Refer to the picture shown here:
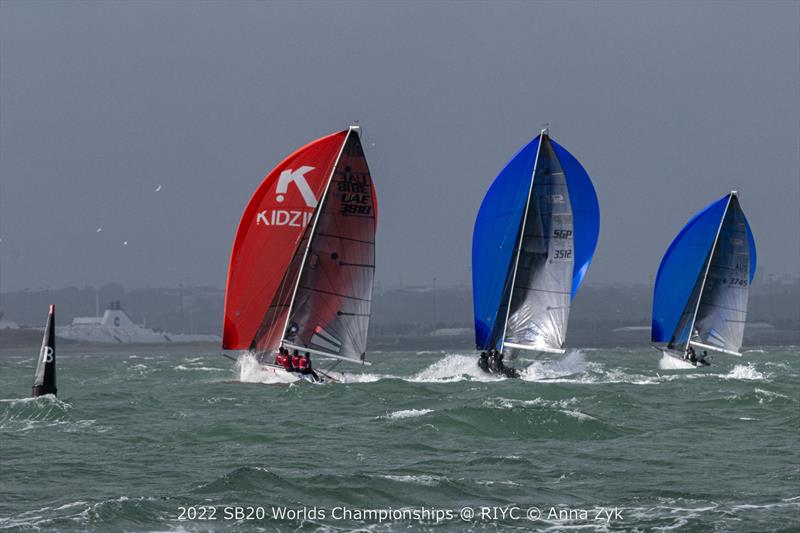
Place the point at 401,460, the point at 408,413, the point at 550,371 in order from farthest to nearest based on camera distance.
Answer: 1. the point at 550,371
2. the point at 408,413
3. the point at 401,460

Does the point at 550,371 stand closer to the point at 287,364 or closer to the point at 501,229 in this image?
the point at 501,229

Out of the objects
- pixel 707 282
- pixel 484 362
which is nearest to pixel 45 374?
pixel 484 362

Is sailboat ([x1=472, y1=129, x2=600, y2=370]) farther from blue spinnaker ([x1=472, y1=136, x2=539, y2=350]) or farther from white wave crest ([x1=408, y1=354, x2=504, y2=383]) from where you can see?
white wave crest ([x1=408, y1=354, x2=504, y2=383])

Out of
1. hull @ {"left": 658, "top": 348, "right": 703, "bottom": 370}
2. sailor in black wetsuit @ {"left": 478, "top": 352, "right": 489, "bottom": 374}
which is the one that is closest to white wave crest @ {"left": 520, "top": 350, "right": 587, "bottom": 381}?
sailor in black wetsuit @ {"left": 478, "top": 352, "right": 489, "bottom": 374}

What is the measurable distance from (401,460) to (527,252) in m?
18.3

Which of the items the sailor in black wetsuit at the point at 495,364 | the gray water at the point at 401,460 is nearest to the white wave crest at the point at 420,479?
the gray water at the point at 401,460

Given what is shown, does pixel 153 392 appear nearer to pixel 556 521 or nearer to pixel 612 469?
pixel 612 469

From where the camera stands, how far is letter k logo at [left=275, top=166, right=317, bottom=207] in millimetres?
30844

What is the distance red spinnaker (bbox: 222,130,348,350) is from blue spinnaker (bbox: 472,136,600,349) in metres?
6.40

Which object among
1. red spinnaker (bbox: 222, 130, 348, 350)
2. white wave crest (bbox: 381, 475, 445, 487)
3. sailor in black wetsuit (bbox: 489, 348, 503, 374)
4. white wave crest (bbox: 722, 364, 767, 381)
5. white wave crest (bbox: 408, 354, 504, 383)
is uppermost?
red spinnaker (bbox: 222, 130, 348, 350)

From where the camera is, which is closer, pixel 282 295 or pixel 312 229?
pixel 312 229

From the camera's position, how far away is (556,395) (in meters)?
28.6

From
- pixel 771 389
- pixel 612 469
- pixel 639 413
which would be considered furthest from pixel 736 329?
pixel 612 469

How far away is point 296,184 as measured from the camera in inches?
1215
